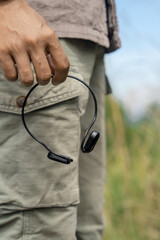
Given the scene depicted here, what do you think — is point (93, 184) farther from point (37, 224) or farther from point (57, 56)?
point (57, 56)

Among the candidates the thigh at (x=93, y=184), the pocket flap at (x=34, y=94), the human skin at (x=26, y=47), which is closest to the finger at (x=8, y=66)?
the human skin at (x=26, y=47)

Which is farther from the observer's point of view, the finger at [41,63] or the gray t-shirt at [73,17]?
the gray t-shirt at [73,17]

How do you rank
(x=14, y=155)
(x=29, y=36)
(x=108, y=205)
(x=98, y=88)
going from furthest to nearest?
(x=108, y=205)
(x=98, y=88)
(x=14, y=155)
(x=29, y=36)

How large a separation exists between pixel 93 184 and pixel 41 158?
0.42m

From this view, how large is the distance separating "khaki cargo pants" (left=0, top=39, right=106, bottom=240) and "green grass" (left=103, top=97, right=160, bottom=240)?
47.0 inches

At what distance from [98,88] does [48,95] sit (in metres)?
0.37

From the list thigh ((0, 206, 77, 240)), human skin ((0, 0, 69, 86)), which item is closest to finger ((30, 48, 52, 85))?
human skin ((0, 0, 69, 86))

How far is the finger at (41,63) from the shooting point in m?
0.90

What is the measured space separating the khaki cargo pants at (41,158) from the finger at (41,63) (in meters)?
0.14

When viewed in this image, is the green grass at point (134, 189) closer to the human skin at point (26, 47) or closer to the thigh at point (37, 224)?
the thigh at point (37, 224)

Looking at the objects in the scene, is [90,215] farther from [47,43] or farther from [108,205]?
[108,205]

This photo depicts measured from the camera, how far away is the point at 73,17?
1.09m

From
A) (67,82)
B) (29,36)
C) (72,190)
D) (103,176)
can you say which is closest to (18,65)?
(29,36)

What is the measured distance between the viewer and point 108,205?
8.09 ft
